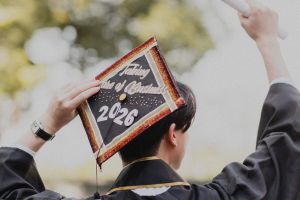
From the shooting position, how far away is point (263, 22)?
1.59 meters

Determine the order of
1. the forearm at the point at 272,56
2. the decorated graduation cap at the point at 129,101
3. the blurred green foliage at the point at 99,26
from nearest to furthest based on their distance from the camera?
the decorated graduation cap at the point at 129,101 < the forearm at the point at 272,56 < the blurred green foliage at the point at 99,26

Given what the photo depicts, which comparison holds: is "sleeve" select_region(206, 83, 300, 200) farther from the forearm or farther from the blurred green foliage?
the blurred green foliage

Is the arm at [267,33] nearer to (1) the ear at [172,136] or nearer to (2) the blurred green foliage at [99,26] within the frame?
(1) the ear at [172,136]

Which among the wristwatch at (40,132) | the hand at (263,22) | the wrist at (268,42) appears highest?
the hand at (263,22)

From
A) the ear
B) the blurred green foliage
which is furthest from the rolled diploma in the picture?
the blurred green foliage

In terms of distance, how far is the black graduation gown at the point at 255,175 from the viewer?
151 cm

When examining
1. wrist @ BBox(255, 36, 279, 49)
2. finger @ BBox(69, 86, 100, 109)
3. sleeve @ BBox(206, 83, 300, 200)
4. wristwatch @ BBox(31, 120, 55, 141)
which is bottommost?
sleeve @ BBox(206, 83, 300, 200)

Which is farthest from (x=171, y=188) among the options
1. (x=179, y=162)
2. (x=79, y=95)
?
(x=79, y=95)

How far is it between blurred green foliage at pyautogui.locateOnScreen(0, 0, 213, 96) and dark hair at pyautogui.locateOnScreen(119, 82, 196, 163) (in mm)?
→ 4961

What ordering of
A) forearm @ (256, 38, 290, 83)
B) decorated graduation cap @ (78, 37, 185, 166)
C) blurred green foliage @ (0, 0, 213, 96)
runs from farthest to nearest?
blurred green foliage @ (0, 0, 213, 96) < forearm @ (256, 38, 290, 83) < decorated graduation cap @ (78, 37, 185, 166)

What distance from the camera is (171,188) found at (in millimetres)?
1524

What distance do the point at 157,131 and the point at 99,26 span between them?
5.90 meters

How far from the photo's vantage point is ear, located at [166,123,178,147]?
5.03 feet

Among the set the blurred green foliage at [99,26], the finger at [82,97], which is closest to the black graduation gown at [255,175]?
the finger at [82,97]
